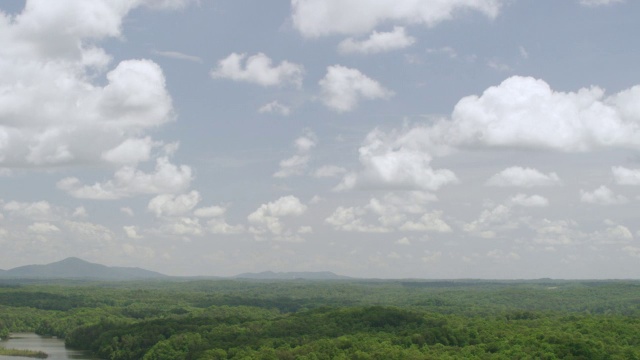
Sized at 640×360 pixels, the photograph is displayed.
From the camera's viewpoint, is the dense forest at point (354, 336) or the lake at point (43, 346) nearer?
the dense forest at point (354, 336)

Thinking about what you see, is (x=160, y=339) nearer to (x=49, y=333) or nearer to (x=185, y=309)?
(x=49, y=333)

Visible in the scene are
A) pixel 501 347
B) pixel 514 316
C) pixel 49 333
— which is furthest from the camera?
pixel 49 333

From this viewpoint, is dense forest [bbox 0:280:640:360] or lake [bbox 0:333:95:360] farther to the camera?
lake [bbox 0:333:95:360]

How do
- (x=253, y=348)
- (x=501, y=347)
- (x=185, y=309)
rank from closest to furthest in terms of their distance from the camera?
(x=501, y=347), (x=253, y=348), (x=185, y=309)

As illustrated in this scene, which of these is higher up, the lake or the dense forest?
the dense forest

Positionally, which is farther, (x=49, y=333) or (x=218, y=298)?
(x=218, y=298)

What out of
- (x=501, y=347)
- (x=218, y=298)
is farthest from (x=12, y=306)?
(x=501, y=347)

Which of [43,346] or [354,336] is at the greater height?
[354,336]
